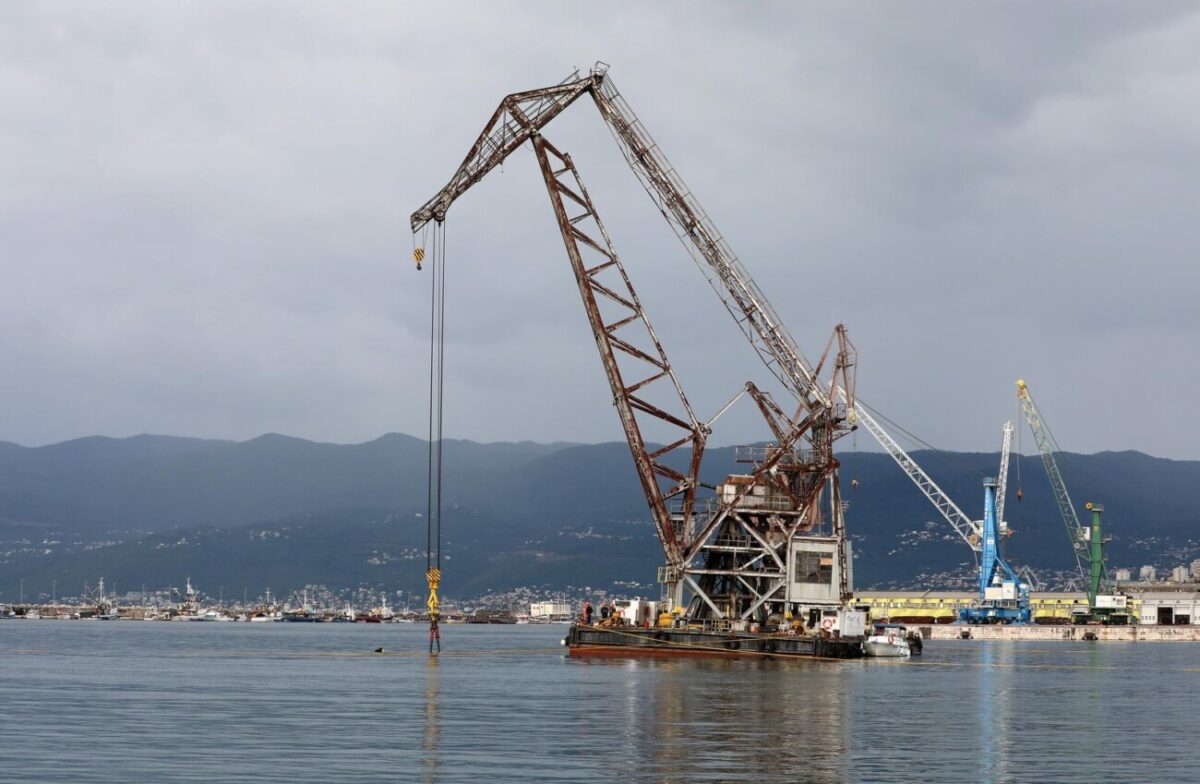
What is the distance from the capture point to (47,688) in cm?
7619

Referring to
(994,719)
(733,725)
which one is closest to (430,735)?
(733,725)

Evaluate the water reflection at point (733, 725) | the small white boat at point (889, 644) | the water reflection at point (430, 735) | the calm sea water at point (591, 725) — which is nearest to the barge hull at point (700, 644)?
the calm sea water at point (591, 725)

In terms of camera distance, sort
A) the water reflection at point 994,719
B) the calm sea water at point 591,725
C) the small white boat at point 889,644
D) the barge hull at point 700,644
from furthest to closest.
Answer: the small white boat at point 889,644
the barge hull at point 700,644
the water reflection at point 994,719
the calm sea water at point 591,725

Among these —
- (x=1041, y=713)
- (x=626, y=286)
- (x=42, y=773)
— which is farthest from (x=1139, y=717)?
(x=626, y=286)

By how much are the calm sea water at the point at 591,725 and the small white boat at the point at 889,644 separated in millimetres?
23689

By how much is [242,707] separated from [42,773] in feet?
73.9

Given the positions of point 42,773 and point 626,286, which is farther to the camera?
point 626,286

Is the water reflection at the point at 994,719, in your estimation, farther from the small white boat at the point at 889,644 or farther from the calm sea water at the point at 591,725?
the small white boat at the point at 889,644

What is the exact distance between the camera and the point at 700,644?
10556 centimetres

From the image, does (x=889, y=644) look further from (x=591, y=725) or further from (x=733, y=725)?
→ (x=591, y=725)

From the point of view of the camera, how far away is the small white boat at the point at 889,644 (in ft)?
411

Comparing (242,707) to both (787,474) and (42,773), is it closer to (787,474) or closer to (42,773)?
(42,773)

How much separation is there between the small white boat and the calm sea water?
2369 centimetres

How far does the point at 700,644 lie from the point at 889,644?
28.9 m
